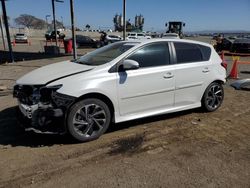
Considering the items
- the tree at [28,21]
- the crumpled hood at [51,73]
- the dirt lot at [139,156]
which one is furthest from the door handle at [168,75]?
the tree at [28,21]

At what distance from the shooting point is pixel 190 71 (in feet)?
18.1

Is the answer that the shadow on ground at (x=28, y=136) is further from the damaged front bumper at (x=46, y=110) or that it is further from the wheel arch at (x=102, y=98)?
the wheel arch at (x=102, y=98)

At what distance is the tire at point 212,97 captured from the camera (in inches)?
235

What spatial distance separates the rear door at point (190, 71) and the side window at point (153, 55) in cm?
24

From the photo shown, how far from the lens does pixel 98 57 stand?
524cm

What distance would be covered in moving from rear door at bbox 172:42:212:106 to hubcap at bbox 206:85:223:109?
30cm

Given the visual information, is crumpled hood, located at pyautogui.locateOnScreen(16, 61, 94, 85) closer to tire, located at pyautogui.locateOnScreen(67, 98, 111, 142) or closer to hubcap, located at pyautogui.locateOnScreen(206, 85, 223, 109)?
tire, located at pyautogui.locateOnScreen(67, 98, 111, 142)

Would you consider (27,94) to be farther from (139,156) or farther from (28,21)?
(28,21)

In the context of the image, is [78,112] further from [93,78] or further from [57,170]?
[57,170]

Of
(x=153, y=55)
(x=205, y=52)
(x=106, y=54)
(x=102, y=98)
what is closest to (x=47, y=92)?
(x=102, y=98)

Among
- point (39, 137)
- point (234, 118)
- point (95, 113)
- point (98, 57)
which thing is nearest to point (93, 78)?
point (95, 113)

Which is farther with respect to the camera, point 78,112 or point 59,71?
point 59,71

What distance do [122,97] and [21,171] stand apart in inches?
75.2

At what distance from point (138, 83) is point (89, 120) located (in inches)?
41.3
